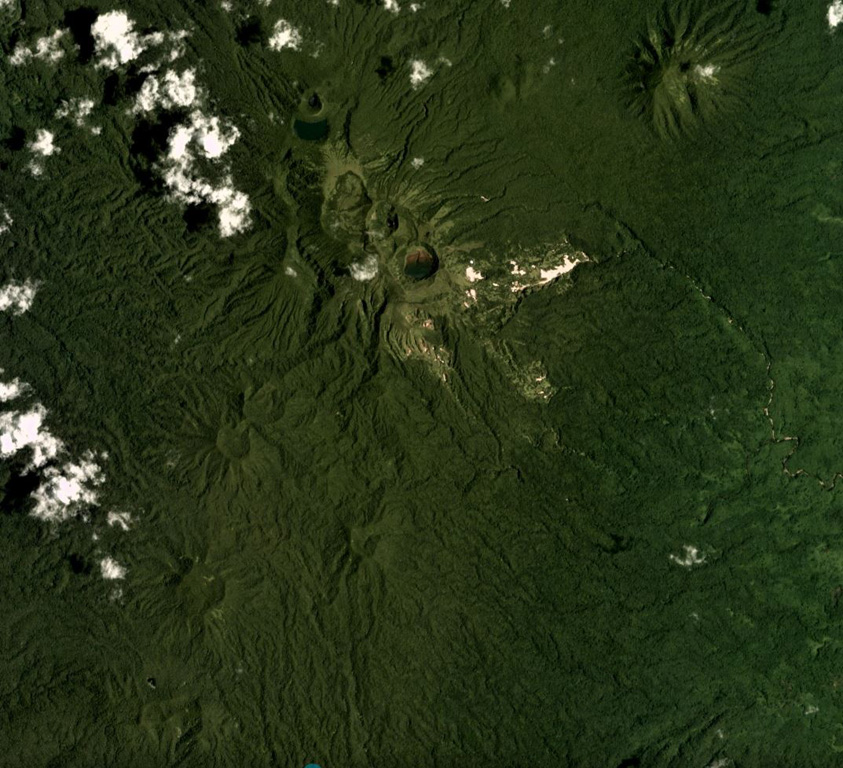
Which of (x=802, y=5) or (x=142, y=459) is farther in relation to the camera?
(x=142, y=459)

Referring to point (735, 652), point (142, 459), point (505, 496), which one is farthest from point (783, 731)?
point (142, 459)

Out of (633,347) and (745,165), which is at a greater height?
(745,165)

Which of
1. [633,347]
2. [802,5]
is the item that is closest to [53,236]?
[633,347]

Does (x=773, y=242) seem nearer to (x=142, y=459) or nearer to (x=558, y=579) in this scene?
(x=558, y=579)

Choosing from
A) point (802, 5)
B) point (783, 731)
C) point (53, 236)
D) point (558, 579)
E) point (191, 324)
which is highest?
point (802, 5)

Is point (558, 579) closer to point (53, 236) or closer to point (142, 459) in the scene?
point (142, 459)

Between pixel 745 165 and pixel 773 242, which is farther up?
pixel 745 165
